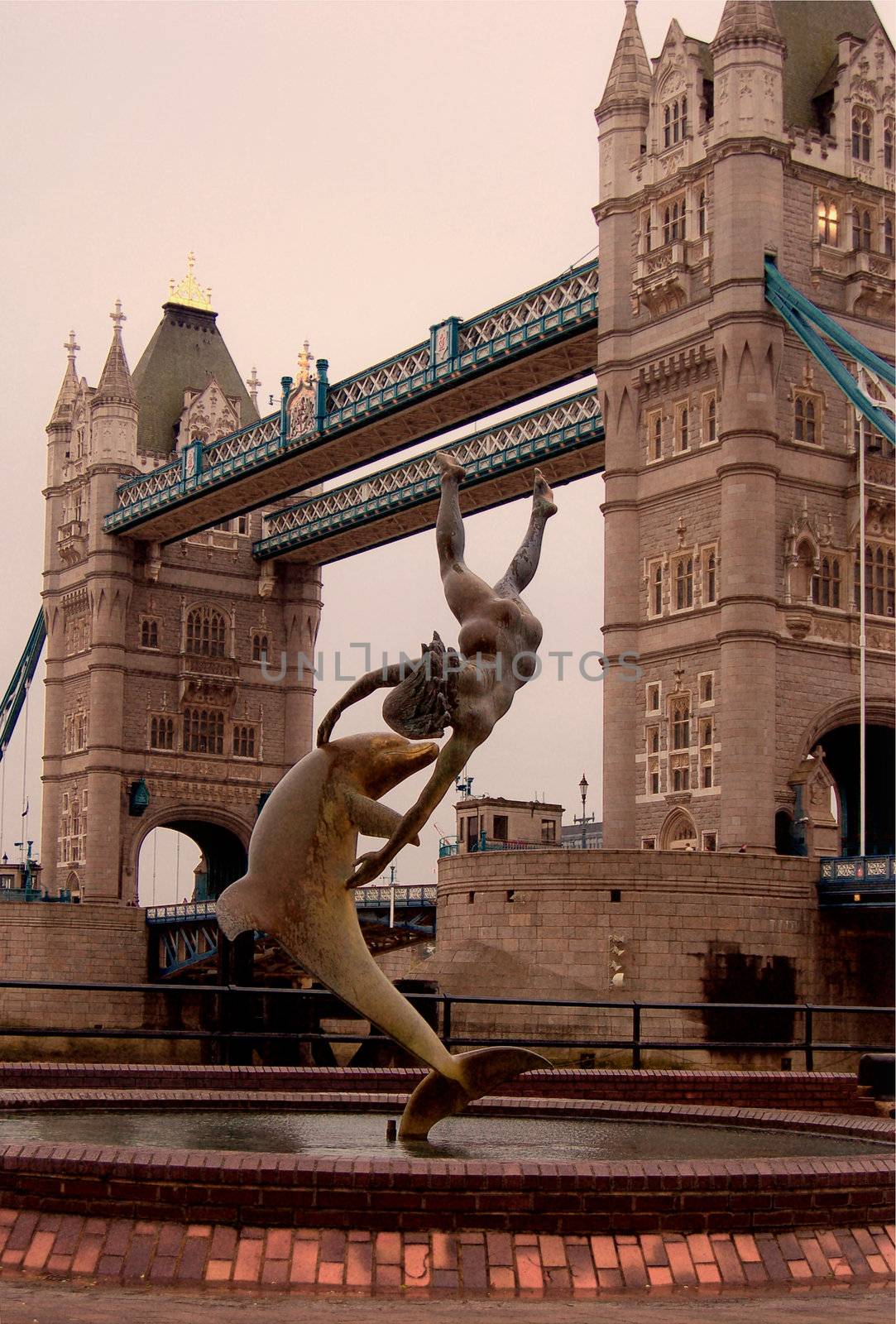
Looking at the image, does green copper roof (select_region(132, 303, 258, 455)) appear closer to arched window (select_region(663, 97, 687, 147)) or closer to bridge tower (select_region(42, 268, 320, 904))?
bridge tower (select_region(42, 268, 320, 904))

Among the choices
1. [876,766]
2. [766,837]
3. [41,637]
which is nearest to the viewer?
[766,837]

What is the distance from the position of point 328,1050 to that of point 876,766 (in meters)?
15.3

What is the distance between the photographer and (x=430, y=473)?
168 feet

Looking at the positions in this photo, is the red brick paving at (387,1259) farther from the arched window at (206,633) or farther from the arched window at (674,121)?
the arched window at (206,633)

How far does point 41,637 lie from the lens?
70625mm

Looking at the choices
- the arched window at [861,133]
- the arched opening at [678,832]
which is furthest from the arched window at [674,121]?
the arched opening at [678,832]

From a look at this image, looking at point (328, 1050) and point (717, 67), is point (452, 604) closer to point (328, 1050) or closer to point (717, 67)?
point (717, 67)

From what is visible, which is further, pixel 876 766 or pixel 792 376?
pixel 876 766

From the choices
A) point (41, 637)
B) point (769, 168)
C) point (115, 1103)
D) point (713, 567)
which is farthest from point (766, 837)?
point (41, 637)

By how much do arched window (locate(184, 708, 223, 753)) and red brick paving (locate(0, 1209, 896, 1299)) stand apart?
55985 millimetres

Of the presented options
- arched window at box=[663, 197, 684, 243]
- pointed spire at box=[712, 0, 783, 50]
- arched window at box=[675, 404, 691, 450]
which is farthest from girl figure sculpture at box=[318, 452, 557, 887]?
pointed spire at box=[712, 0, 783, 50]

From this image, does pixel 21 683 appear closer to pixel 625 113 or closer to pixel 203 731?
pixel 203 731

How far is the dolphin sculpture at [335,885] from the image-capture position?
882 cm

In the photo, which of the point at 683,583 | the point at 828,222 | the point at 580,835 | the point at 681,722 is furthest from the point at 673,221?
the point at 580,835
